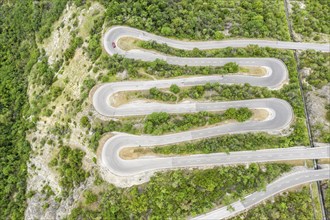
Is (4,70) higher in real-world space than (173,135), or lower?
higher

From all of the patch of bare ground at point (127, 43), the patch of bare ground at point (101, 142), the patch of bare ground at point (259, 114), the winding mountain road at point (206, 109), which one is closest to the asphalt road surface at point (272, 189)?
the winding mountain road at point (206, 109)

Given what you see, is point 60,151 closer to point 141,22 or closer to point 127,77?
point 127,77

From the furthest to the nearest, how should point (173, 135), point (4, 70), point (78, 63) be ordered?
point (4, 70) < point (78, 63) < point (173, 135)

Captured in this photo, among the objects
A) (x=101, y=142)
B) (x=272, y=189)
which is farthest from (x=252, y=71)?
(x=101, y=142)

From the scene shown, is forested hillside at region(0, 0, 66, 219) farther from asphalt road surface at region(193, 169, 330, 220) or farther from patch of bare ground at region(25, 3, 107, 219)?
asphalt road surface at region(193, 169, 330, 220)

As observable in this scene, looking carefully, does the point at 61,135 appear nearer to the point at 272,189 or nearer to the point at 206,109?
the point at 206,109

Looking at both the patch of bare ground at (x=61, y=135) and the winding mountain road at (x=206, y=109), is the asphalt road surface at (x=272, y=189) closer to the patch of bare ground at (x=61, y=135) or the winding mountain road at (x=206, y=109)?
the winding mountain road at (x=206, y=109)

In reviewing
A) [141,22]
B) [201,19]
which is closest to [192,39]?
[201,19]
